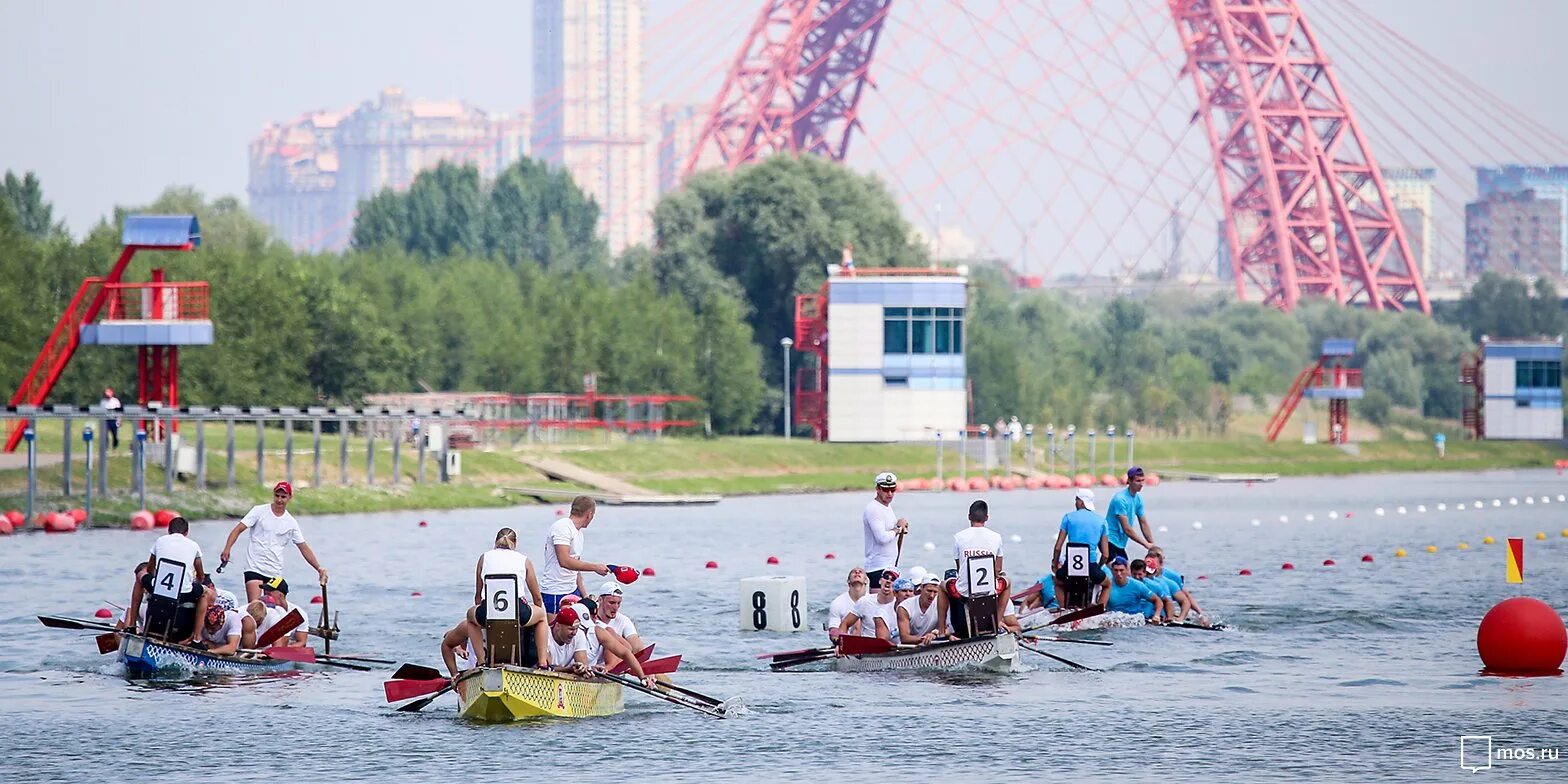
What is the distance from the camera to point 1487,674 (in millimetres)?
34438

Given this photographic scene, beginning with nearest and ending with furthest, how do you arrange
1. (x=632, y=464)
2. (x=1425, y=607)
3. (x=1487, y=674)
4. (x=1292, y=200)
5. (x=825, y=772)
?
(x=825, y=772)
(x=1487, y=674)
(x=1425, y=607)
(x=632, y=464)
(x=1292, y=200)

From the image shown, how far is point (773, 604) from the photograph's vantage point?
1587 inches

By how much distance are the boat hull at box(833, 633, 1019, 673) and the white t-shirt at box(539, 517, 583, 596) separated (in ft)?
20.1

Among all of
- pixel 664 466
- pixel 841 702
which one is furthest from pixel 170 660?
pixel 664 466

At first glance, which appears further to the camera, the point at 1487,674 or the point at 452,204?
the point at 452,204

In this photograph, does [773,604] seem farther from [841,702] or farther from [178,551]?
[178,551]

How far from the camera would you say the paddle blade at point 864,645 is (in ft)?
113

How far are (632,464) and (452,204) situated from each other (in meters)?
91.7

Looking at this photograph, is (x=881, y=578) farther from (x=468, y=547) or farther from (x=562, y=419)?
(x=562, y=419)

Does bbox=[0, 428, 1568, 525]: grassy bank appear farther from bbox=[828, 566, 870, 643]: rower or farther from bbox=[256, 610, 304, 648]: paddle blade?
bbox=[828, 566, 870, 643]: rower

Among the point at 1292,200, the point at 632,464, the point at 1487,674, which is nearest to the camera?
the point at 1487,674

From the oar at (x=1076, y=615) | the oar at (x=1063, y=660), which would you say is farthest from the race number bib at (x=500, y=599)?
the oar at (x=1076, y=615)

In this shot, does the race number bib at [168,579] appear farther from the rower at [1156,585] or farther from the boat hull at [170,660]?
the rower at [1156,585]

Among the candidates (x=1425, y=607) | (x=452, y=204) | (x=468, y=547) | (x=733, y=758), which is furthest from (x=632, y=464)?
(x=452, y=204)
